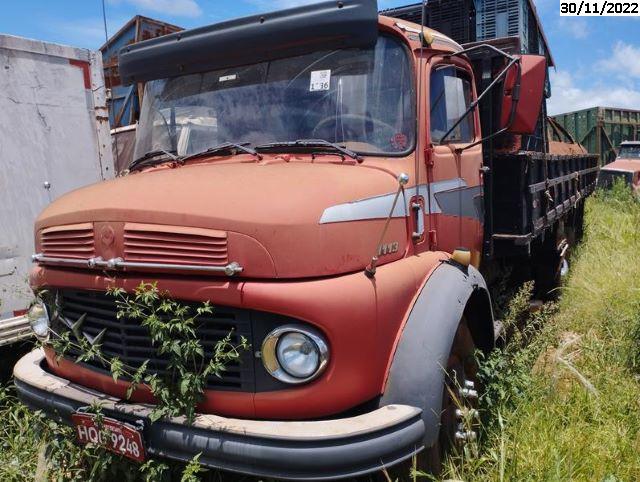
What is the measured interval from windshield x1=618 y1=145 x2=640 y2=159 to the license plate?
55.1 feet

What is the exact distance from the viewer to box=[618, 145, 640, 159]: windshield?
15930 millimetres

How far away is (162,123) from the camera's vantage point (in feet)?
12.1

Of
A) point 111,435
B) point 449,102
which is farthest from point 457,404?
point 449,102

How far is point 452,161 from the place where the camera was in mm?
3500

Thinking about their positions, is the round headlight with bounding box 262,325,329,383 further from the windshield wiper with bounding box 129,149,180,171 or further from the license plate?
the windshield wiper with bounding box 129,149,180,171

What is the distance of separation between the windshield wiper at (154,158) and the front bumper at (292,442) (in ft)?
4.91

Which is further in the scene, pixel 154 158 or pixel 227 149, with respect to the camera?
pixel 154 158

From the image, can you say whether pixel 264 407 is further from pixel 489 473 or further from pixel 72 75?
pixel 72 75

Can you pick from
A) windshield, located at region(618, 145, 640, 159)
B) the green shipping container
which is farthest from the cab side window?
the green shipping container

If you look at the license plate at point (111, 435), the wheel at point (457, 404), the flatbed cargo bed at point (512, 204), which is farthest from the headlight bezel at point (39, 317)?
the flatbed cargo bed at point (512, 204)

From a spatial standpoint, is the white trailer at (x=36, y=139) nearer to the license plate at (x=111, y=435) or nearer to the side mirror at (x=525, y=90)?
the license plate at (x=111, y=435)

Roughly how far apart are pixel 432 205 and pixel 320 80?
929 millimetres

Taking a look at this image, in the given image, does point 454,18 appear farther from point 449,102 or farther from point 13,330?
point 13,330

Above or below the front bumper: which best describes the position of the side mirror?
above
